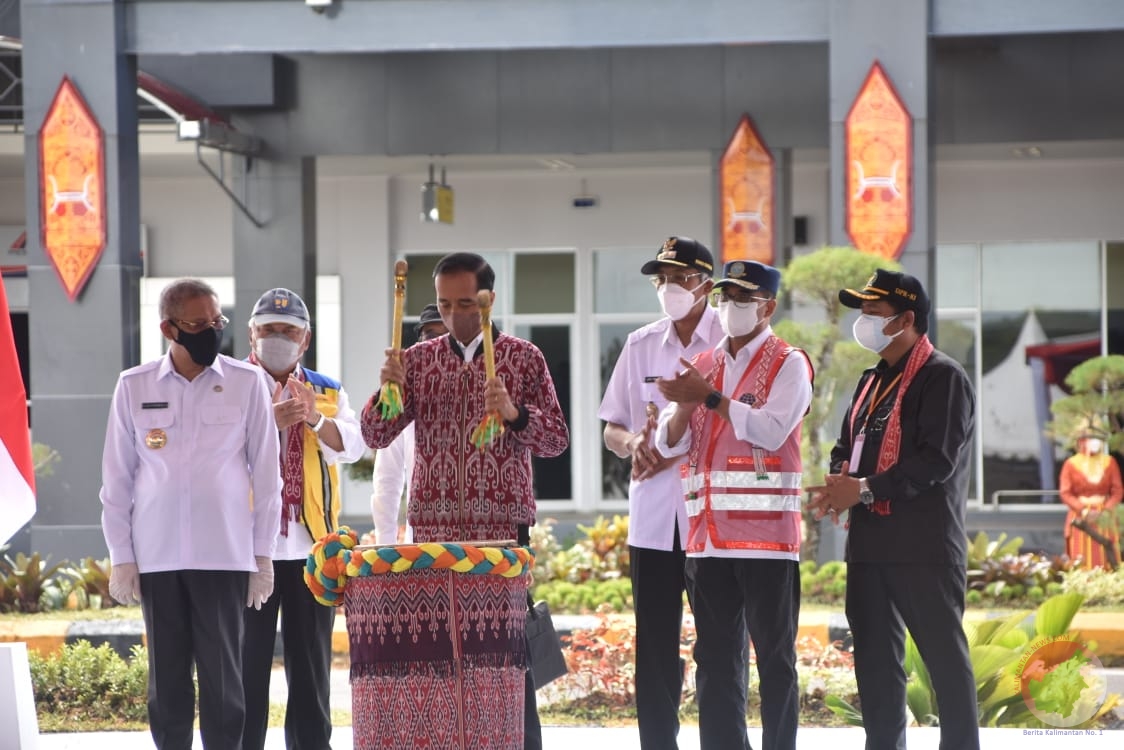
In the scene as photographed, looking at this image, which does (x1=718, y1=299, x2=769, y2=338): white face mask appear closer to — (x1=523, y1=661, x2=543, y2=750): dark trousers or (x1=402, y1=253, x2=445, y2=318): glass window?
(x1=523, y1=661, x2=543, y2=750): dark trousers

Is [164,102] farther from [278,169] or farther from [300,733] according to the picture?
[300,733]

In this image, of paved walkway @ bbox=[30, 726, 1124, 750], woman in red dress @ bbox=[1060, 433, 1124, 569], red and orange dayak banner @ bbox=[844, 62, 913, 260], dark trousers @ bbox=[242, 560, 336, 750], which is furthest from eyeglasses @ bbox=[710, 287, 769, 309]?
woman in red dress @ bbox=[1060, 433, 1124, 569]

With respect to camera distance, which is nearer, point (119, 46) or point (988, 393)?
point (119, 46)

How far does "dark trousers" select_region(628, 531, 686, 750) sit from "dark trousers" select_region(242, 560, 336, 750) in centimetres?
120

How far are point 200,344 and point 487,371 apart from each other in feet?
3.59

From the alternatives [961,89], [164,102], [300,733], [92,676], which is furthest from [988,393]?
[300,733]

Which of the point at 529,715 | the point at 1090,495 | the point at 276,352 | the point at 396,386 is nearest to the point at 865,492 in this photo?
the point at 529,715

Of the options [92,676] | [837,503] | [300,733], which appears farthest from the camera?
[92,676]

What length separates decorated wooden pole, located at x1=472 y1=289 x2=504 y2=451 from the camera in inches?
192

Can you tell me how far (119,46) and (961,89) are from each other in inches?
340

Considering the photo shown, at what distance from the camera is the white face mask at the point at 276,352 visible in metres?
5.98

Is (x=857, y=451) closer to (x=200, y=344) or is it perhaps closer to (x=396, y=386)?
(x=396, y=386)

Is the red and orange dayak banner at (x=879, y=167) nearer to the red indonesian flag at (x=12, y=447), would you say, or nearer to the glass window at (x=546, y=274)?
the glass window at (x=546, y=274)

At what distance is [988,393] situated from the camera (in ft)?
67.2
